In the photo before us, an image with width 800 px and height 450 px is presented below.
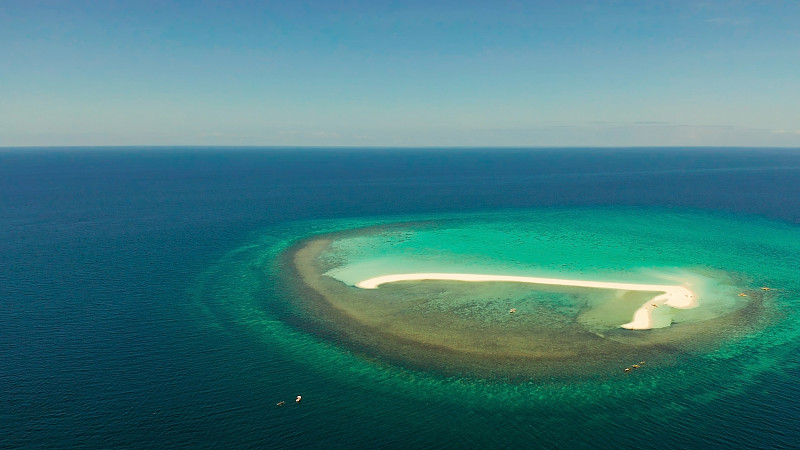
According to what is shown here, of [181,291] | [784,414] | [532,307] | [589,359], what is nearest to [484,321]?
[532,307]

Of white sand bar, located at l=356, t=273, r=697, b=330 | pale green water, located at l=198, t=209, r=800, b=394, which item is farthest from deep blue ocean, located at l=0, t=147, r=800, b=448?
white sand bar, located at l=356, t=273, r=697, b=330

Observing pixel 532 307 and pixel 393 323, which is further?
pixel 532 307

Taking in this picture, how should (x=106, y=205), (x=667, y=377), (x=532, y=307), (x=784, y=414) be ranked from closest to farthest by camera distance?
1. (x=784, y=414)
2. (x=667, y=377)
3. (x=532, y=307)
4. (x=106, y=205)

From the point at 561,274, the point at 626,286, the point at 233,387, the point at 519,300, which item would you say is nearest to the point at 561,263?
the point at 561,274

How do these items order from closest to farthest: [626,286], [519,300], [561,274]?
1. [519,300]
2. [626,286]
3. [561,274]

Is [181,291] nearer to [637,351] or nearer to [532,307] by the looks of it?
[532,307]

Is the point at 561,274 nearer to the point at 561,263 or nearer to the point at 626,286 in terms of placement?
the point at 561,263

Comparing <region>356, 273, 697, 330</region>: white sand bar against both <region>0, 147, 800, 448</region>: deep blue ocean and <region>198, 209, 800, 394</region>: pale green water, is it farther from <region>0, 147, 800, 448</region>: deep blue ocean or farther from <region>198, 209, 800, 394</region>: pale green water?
<region>0, 147, 800, 448</region>: deep blue ocean
